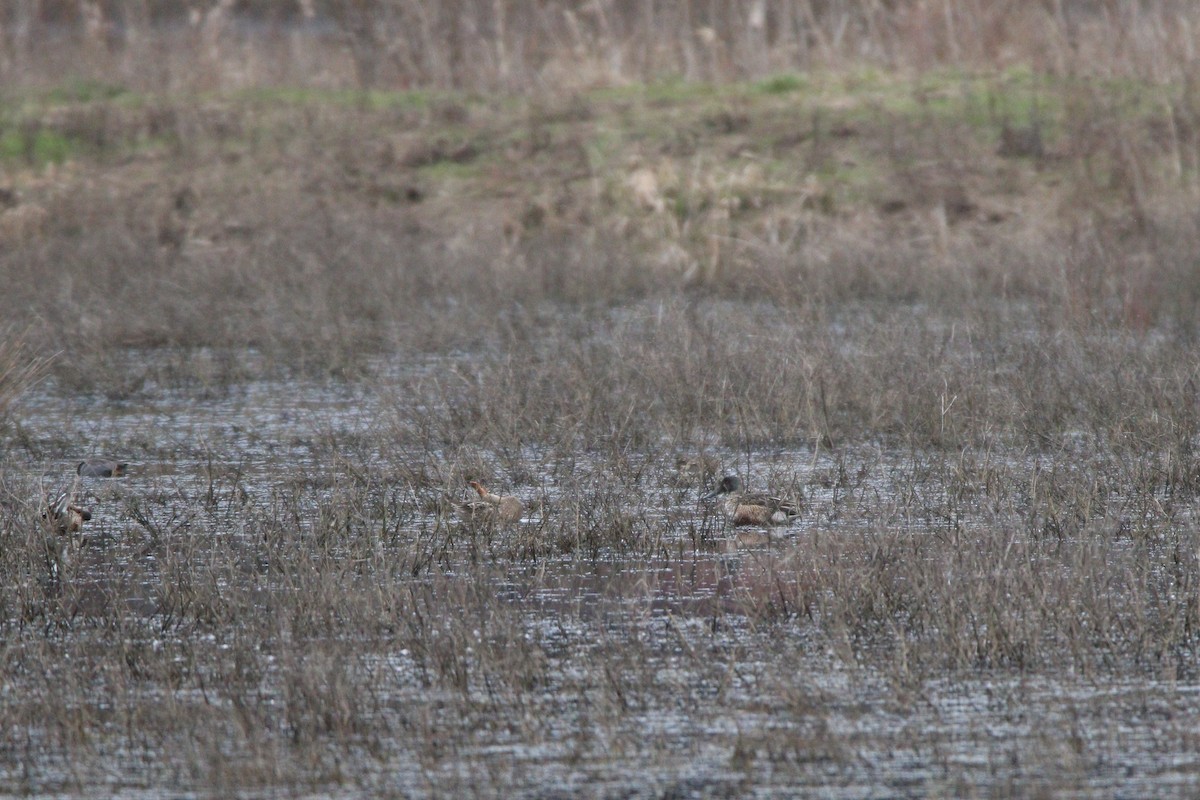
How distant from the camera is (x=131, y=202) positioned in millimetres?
17688

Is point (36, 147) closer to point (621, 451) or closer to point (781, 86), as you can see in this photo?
point (781, 86)

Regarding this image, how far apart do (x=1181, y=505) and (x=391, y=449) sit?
10.3 feet

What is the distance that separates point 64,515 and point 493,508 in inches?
56.7

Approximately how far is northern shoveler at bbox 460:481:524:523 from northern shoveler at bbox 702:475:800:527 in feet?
2.45

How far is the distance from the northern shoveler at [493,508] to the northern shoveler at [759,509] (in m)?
0.75

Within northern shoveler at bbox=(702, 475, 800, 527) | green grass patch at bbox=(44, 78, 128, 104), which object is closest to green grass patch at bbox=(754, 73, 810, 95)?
green grass patch at bbox=(44, 78, 128, 104)

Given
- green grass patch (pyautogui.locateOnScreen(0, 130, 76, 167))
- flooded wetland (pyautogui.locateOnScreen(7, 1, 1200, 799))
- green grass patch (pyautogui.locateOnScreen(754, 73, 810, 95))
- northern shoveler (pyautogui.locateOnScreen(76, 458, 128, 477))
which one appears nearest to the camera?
flooded wetland (pyautogui.locateOnScreen(7, 1, 1200, 799))

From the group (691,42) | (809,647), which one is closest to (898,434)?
(809,647)

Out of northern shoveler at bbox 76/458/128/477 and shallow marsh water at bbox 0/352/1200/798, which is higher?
shallow marsh water at bbox 0/352/1200/798

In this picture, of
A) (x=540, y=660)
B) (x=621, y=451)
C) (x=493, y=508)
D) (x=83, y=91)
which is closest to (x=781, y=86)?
(x=83, y=91)

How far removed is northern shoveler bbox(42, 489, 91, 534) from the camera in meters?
5.94

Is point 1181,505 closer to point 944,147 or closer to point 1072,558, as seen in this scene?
point 1072,558

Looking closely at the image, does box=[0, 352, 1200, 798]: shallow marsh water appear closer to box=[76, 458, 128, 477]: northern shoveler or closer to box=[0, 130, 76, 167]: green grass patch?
box=[76, 458, 128, 477]: northern shoveler

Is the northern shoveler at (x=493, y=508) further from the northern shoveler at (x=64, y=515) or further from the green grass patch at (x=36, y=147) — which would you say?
the green grass patch at (x=36, y=147)
